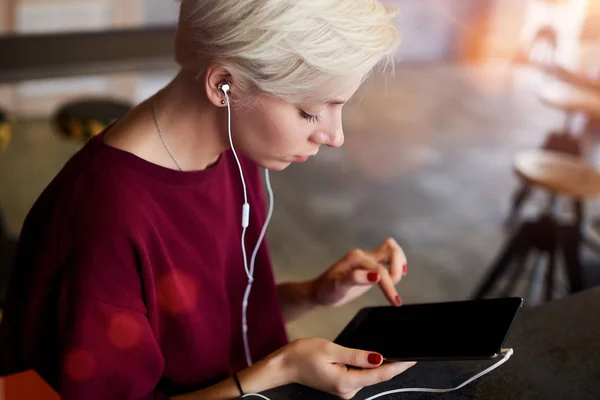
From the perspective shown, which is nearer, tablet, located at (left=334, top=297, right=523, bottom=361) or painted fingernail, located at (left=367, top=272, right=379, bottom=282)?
tablet, located at (left=334, top=297, right=523, bottom=361)

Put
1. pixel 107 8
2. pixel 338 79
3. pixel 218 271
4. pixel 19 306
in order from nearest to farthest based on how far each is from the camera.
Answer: pixel 338 79 → pixel 19 306 → pixel 218 271 → pixel 107 8

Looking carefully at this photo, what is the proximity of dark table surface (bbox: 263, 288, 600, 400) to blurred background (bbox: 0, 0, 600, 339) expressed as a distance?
4.06ft

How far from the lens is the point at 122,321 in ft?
3.01

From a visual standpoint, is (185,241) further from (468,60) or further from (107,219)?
(468,60)

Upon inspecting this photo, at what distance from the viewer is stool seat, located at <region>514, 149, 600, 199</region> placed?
2570 millimetres

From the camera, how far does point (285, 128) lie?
38.2 inches

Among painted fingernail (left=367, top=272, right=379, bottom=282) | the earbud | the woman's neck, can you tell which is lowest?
painted fingernail (left=367, top=272, right=379, bottom=282)

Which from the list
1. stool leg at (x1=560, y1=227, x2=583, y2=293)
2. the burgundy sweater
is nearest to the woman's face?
the burgundy sweater

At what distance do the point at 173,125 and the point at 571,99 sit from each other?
8.82ft

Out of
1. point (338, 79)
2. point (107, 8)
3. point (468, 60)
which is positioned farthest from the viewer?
point (468, 60)

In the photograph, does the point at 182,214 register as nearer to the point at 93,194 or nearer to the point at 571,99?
the point at 93,194

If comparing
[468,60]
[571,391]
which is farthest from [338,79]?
[468,60]

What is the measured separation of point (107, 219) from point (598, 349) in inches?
28.8

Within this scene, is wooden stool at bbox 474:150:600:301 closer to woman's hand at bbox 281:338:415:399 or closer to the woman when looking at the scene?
the woman
